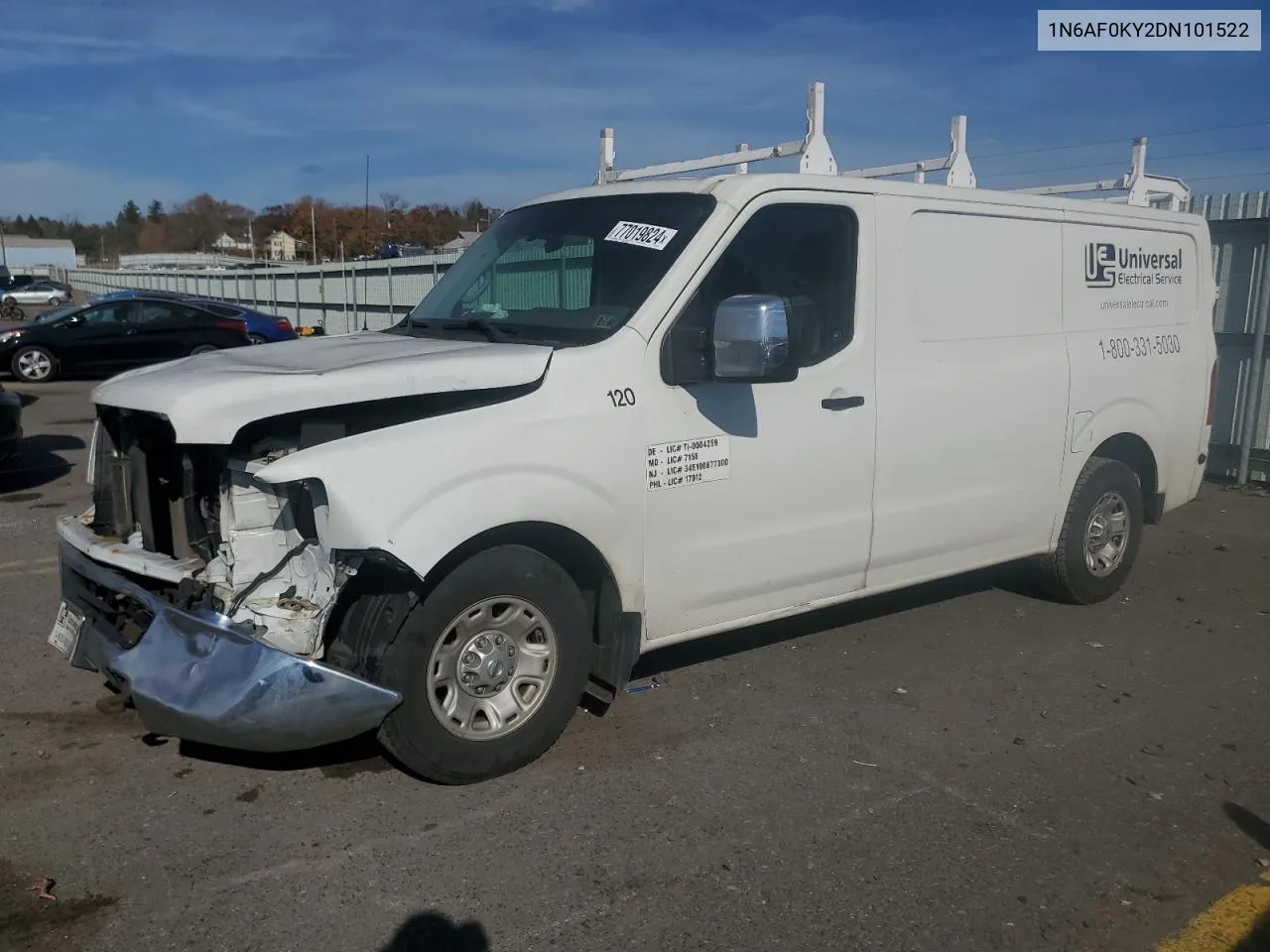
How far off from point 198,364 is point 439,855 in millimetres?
2047

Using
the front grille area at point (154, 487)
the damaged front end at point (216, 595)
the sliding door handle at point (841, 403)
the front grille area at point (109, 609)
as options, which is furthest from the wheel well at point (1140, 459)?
the front grille area at point (109, 609)

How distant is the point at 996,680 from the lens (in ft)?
17.5

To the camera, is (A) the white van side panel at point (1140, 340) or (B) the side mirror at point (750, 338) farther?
(A) the white van side panel at point (1140, 340)

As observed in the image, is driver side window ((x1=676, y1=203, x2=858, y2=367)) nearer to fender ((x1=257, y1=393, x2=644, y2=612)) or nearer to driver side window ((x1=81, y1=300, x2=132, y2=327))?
fender ((x1=257, y1=393, x2=644, y2=612))

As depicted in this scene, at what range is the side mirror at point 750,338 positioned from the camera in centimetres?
411

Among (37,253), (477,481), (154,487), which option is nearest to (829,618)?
(477,481)

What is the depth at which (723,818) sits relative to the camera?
12.8 ft

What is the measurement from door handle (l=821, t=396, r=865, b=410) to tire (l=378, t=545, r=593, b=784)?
140cm

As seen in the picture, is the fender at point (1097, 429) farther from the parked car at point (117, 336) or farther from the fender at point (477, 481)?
the parked car at point (117, 336)

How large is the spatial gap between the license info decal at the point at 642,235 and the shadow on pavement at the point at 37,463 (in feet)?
22.3

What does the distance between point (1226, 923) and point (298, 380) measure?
11.0ft

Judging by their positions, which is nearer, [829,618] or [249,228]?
[829,618]

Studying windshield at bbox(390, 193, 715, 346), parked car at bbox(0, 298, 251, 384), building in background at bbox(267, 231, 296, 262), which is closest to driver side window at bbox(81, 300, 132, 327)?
parked car at bbox(0, 298, 251, 384)

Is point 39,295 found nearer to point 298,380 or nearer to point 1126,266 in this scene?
point 1126,266
